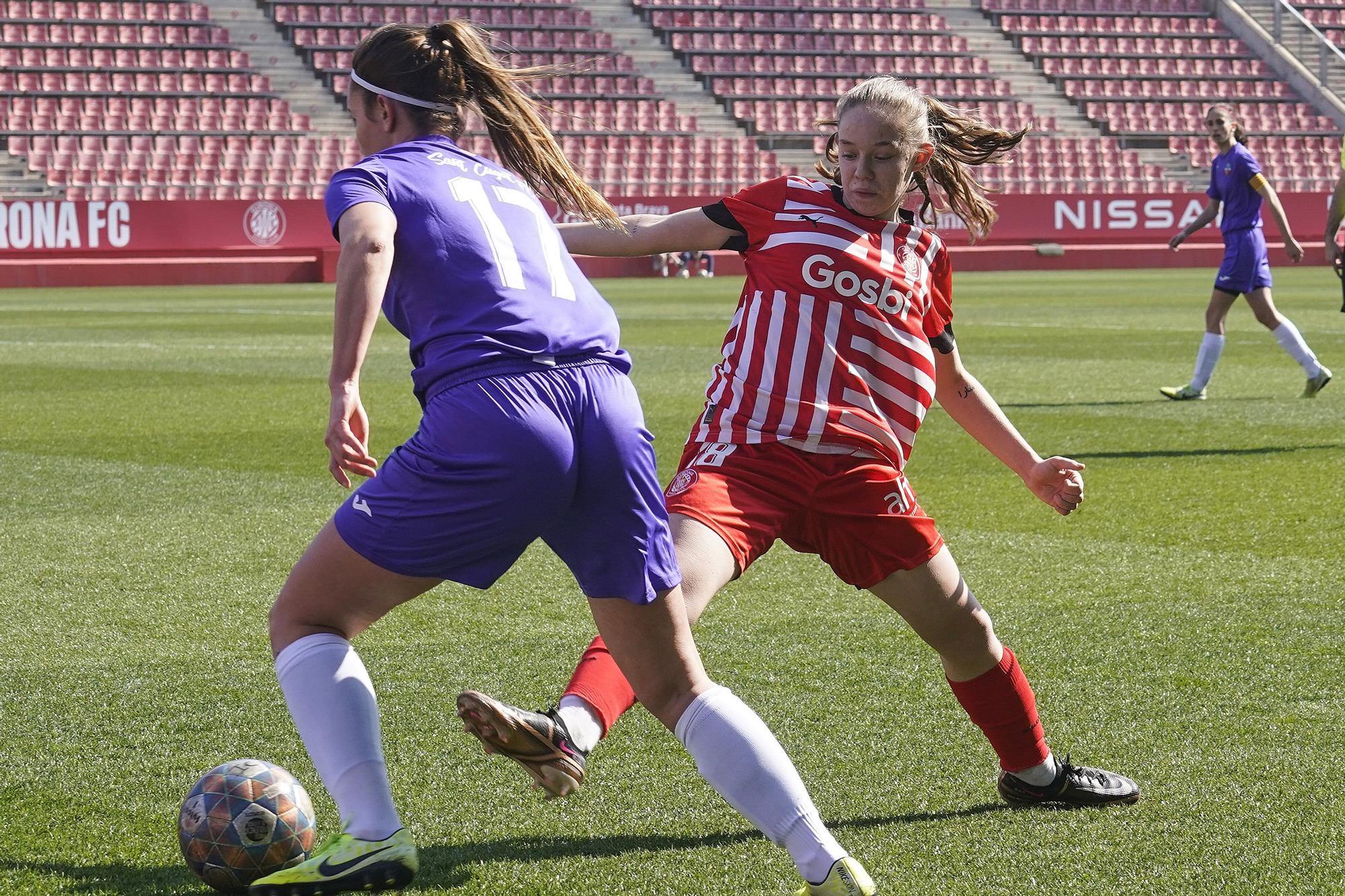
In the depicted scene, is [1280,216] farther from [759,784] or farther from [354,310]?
[354,310]

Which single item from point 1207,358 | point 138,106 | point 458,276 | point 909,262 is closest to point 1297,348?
point 1207,358

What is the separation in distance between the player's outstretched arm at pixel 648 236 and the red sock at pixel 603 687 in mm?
876

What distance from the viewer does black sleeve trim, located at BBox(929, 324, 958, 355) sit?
3.79 metres

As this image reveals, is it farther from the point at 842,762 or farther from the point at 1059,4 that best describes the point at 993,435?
the point at 1059,4

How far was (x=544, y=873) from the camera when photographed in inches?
128

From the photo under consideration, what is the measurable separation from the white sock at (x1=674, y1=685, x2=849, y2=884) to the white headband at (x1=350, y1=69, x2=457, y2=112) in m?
1.16

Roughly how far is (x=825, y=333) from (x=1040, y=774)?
1037 millimetres

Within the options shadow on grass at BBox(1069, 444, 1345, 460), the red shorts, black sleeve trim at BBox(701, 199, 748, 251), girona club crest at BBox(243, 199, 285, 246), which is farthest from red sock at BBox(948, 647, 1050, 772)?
girona club crest at BBox(243, 199, 285, 246)

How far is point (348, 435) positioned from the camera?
2.77 metres

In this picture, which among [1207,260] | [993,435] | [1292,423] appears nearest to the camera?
[993,435]

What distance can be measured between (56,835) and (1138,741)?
2425 millimetres

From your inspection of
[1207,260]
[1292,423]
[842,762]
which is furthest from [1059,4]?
[842,762]

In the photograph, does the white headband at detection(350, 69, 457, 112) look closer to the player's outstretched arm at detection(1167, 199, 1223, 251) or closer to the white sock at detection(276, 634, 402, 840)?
the white sock at detection(276, 634, 402, 840)

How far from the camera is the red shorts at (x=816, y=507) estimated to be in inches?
136
